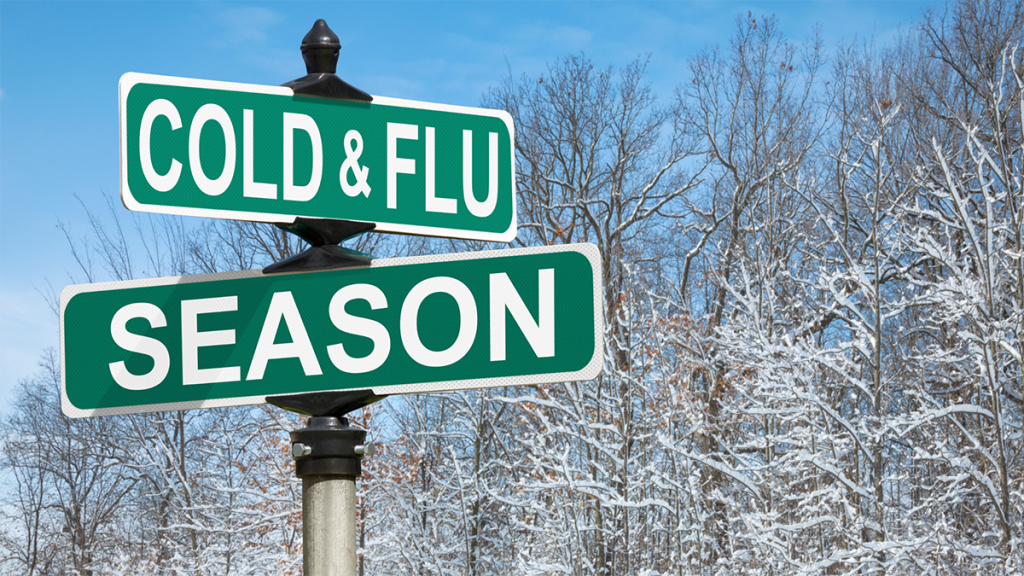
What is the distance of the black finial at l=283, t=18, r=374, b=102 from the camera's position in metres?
1.90

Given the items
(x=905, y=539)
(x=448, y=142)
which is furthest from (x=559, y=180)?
(x=448, y=142)

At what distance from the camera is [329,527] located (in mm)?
1709

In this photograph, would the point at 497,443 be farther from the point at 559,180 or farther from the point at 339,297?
the point at 339,297

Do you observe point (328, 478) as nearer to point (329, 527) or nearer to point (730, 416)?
point (329, 527)

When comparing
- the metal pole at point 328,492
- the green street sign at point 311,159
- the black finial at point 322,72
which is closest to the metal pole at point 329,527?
the metal pole at point 328,492

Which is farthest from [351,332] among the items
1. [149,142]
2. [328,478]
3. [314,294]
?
[149,142]

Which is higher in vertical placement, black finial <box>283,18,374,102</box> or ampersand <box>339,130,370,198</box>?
black finial <box>283,18,374,102</box>

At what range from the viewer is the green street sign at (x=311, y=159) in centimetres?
181

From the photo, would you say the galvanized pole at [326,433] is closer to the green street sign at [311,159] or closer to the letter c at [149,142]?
the green street sign at [311,159]

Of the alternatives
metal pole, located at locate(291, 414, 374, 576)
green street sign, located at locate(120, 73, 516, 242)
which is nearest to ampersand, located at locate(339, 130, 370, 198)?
green street sign, located at locate(120, 73, 516, 242)

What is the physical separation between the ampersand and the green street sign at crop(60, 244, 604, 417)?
160 millimetres

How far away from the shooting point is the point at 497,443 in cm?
1570

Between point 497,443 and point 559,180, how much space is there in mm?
6908

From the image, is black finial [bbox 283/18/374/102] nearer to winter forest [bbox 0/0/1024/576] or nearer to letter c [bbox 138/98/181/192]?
letter c [bbox 138/98/181/192]
